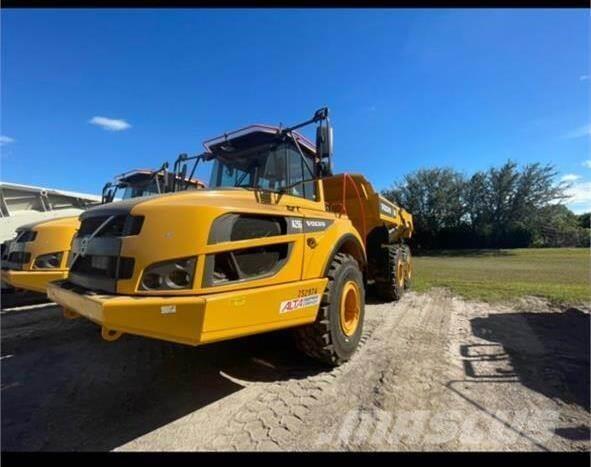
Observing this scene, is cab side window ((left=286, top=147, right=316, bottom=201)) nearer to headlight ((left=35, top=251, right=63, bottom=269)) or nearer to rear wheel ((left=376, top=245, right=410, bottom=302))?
rear wheel ((left=376, top=245, right=410, bottom=302))

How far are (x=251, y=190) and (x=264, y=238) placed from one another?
22.7 inches

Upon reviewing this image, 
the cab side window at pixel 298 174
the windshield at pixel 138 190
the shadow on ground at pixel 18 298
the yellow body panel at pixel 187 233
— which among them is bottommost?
the shadow on ground at pixel 18 298

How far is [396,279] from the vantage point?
24.7 ft

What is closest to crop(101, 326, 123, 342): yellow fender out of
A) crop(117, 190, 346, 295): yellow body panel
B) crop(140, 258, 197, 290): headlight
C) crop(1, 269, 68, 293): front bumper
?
crop(117, 190, 346, 295): yellow body panel

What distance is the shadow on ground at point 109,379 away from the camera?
Result: 2.77 metres

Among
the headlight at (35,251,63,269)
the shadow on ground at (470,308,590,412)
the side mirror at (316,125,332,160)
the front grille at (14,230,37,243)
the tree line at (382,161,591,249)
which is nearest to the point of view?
the shadow on ground at (470,308,590,412)

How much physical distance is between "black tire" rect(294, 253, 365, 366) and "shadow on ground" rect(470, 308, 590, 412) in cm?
135

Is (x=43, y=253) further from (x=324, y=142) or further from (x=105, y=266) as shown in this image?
(x=324, y=142)

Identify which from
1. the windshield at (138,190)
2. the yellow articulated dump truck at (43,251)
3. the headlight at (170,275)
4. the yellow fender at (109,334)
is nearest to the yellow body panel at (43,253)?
the yellow articulated dump truck at (43,251)

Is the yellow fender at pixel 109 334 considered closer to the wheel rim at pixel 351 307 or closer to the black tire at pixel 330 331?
the black tire at pixel 330 331

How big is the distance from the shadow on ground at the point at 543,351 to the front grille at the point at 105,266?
3465 mm

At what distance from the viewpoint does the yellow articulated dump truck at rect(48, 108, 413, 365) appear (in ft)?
8.34

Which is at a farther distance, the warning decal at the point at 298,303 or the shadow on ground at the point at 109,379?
the warning decal at the point at 298,303

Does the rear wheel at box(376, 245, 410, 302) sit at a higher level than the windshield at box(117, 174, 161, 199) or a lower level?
lower
